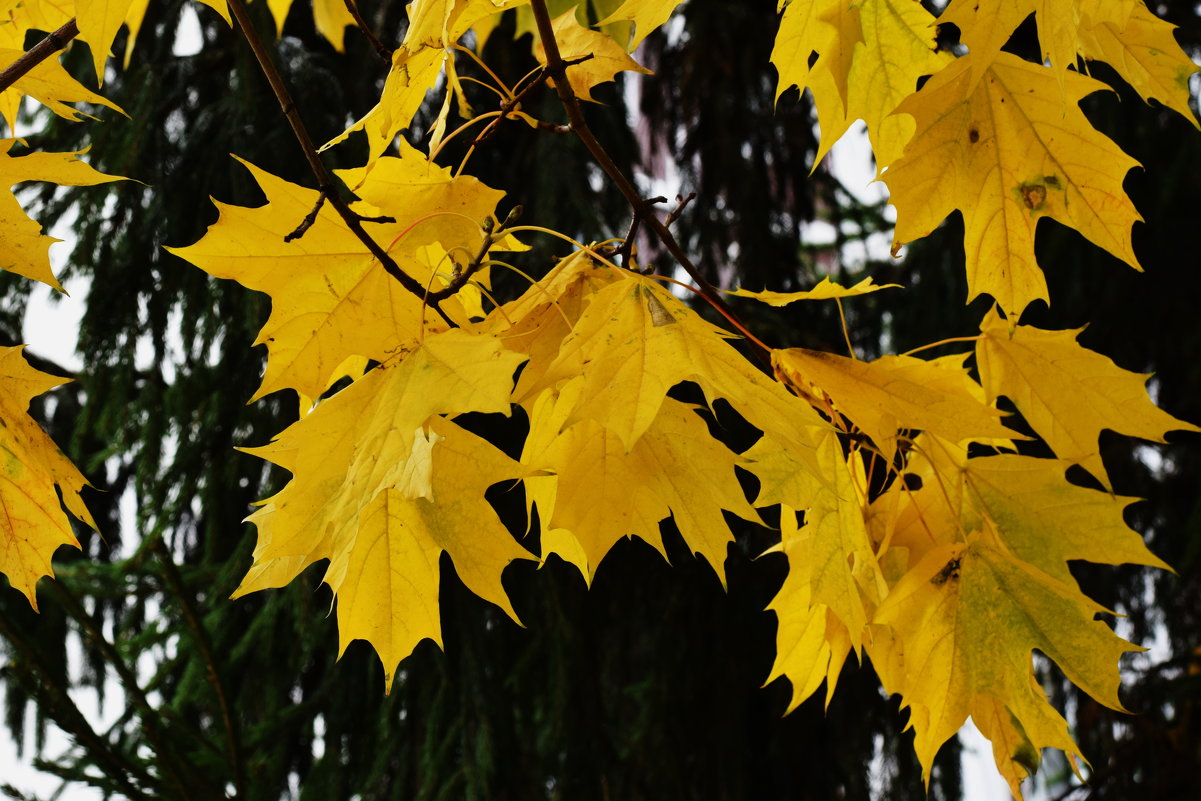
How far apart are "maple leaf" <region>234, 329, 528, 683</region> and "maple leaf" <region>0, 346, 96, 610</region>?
0.18 m

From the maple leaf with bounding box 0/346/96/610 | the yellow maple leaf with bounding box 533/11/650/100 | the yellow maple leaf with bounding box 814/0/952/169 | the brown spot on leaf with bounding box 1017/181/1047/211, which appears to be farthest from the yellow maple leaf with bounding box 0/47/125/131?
the brown spot on leaf with bounding box 1017/181/1047/211

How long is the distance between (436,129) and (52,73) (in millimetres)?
337

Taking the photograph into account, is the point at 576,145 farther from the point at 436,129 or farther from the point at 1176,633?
the point at 1176,633

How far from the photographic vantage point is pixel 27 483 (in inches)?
31.8

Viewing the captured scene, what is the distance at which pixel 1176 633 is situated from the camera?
7.51 ft

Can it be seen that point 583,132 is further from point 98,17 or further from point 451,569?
point 451,569

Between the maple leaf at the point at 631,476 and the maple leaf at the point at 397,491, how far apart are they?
0.14ft

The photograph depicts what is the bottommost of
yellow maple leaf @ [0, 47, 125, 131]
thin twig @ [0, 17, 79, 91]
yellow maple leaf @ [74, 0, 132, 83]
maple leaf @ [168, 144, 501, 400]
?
maple leaf @ [168, 144, 501, 400]

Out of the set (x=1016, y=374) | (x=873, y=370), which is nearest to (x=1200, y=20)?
(x=1016, y=374)

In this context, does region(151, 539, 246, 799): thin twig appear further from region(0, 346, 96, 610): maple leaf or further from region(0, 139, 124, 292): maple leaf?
region(0, 139, 124, 292): maple leaf

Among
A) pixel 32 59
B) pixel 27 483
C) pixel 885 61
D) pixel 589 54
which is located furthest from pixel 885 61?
pixel 27 483

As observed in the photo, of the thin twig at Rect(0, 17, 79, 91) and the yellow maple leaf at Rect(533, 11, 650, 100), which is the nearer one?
the thin twig at Rect(0, 17, 79, 91)

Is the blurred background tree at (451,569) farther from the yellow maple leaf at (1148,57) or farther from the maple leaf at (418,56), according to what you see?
the yellow maple leaf at (1148,57)

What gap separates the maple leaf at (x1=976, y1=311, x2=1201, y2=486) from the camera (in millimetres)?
847
